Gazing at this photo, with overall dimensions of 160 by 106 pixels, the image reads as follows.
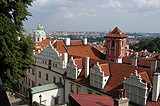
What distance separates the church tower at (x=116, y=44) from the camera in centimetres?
2844

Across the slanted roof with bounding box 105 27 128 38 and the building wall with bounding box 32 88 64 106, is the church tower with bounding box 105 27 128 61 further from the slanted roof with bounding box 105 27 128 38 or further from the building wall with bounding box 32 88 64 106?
the building wall with bounding box 32 88 64 106

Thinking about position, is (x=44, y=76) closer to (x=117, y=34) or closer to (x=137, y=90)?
(x=117, y=34)

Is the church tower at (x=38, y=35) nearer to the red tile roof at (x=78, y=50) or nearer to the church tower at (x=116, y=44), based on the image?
the red tile roof at (x=78, y=50)

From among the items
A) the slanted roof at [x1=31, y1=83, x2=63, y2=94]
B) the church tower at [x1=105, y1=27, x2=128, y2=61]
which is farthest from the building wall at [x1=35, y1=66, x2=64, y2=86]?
the church tower at [x1=105, y1=27, x2=128, y2=61]

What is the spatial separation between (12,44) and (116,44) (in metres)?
18.4

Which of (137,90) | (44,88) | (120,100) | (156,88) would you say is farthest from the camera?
(44,88)

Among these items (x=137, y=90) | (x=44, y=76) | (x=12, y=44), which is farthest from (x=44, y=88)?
(x=137, y=90)

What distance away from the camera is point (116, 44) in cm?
2875

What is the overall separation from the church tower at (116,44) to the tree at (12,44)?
15.5 meters

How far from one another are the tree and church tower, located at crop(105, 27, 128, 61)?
15461 mm

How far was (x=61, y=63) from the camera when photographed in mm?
22891

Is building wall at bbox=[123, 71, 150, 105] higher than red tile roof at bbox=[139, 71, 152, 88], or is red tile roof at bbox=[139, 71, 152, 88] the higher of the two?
red tile roof at bbox=[139, 71, 152, 88]

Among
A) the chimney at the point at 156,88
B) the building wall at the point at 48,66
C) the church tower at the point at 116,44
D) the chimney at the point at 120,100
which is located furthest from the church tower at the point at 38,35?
the chimney at the point at 120,100

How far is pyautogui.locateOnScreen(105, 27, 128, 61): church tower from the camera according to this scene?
28.4 m
